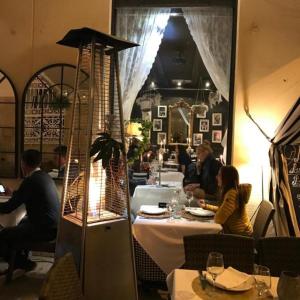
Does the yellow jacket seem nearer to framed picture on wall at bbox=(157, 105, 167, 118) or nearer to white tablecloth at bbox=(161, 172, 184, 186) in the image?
white tablecloth at bbox=(161, 172, 184, 186)

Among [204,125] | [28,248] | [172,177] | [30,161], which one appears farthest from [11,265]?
[204,125]

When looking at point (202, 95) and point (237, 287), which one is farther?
point (202, 95)

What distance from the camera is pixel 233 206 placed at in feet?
9.92

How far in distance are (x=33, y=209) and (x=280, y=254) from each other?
6.66 feet

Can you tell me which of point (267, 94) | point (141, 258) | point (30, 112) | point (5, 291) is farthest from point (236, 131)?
point (5, 291)

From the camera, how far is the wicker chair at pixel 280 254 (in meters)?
2.15

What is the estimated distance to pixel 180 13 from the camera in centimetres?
421

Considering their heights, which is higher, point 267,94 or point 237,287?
point 267,94

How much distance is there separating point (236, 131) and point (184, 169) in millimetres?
1035

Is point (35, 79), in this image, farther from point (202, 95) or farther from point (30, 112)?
point (202, 95)

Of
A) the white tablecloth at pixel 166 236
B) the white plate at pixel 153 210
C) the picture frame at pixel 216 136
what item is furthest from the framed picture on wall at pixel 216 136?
the white tablecloth at pixel 166 236

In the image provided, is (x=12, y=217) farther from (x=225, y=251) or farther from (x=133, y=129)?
(x=225, y=251)

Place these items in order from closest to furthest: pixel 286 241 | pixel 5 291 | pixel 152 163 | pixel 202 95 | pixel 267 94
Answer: pixel 286 241
pixel 5 291
pixel 267 94
pixel 152 163
pixel 202 95

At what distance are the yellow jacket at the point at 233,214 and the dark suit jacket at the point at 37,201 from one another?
4.58ft
